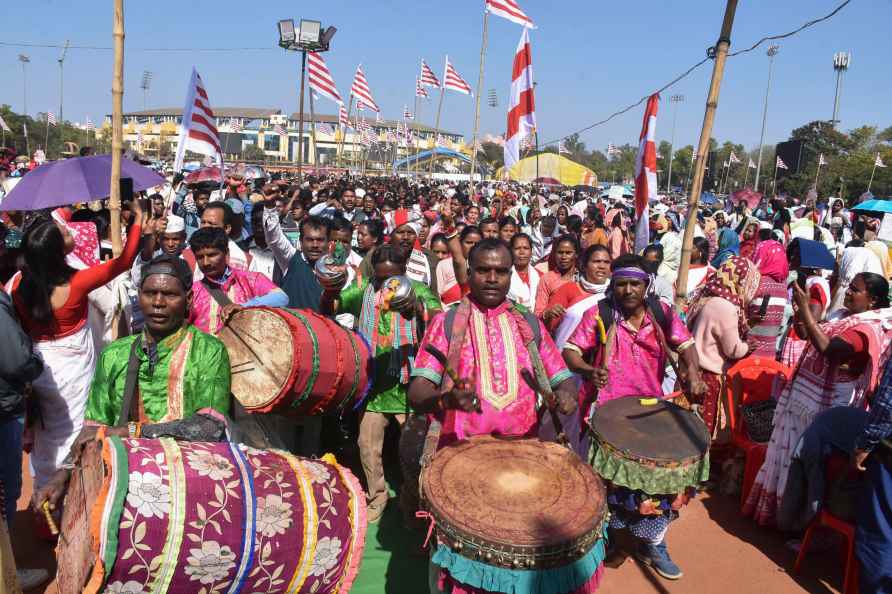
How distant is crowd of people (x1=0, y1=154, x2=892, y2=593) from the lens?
279cm

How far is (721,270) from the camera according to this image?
4828 mm

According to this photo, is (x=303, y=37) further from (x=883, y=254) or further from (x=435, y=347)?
(x=435, y=347)

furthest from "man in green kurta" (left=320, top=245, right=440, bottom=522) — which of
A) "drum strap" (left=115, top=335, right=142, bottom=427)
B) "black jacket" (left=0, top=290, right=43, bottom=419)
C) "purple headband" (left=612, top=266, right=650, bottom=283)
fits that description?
"black jacket" (left=0, top=290, right=43, bottom=419)

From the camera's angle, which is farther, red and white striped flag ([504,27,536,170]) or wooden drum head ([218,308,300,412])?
red and white striped flag ([504,27,536,170])

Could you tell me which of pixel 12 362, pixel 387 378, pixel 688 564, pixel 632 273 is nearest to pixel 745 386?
pixel 688 564

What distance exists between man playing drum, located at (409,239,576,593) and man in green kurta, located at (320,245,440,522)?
3.84ft

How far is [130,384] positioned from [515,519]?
1.79 metres

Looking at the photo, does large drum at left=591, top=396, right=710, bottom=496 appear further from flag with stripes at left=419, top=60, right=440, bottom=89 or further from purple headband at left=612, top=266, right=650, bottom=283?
flag with stripes at left=419, top=60, right=440, bottom=89

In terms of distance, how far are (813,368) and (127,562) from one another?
425 cm

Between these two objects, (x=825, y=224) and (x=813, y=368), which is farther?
(x=825, y=224)

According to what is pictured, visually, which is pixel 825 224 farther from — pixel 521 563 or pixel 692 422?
pixel 521 563

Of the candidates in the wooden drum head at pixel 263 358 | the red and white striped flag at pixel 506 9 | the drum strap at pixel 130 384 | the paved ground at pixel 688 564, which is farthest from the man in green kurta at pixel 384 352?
the red and white striped flag at pixel 506 9

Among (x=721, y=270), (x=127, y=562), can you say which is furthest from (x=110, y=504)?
(x=721, y=270)

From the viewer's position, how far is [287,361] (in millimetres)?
3227
